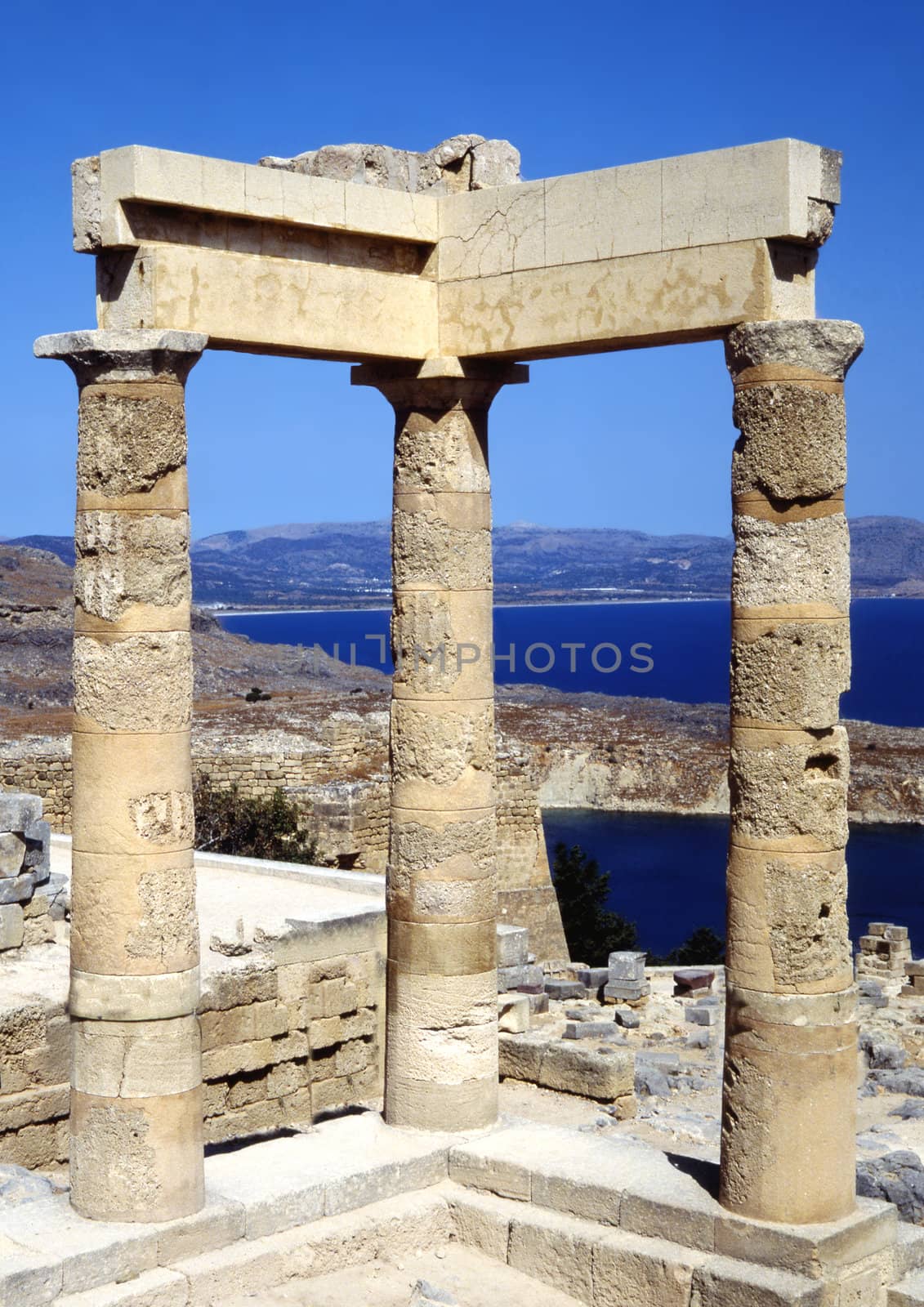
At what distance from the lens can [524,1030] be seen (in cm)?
1827

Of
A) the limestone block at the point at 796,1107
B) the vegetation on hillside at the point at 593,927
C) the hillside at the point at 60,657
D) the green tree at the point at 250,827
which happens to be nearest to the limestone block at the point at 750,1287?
the limestone block at the point at 796,1107

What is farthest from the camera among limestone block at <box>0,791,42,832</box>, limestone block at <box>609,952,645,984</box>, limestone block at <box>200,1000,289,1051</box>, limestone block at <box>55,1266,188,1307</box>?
limestone block at <box>609,952,645,984</box>

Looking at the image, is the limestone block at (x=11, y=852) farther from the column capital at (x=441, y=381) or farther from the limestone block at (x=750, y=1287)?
the limestone block at (x=750, y=1287)

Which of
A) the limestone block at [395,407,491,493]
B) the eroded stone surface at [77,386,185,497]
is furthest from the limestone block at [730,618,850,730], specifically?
the eroded stone surface at [77,386,185,497]

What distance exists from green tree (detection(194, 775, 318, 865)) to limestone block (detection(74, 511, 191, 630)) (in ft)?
52.7

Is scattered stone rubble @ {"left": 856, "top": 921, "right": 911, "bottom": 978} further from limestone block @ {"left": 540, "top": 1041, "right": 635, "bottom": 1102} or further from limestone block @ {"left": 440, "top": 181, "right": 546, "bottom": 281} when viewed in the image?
limestone block @ {"left": 440, "top": 181, "right": 546, "bottom": 281}

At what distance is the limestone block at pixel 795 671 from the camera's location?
953 centimetres

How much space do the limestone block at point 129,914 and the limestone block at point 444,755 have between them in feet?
6.73

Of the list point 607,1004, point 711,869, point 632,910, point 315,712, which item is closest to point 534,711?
point 711,869

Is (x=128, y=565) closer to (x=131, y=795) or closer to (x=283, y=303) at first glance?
(x=131, y=795)

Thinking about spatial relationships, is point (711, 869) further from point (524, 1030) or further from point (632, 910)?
point (524, 1030)

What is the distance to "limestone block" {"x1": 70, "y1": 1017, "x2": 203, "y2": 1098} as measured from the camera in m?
9.61

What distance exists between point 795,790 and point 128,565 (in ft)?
12.5

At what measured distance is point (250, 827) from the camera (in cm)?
2639
